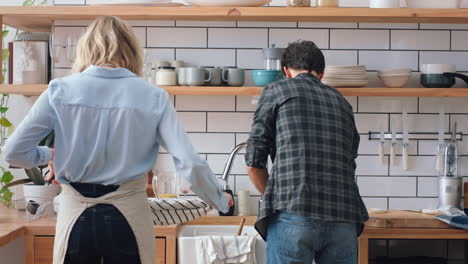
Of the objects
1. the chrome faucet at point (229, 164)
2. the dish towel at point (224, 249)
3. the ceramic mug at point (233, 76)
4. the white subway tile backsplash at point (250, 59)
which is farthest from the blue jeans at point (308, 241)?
the white subway tile backsplash at point (250, 59)

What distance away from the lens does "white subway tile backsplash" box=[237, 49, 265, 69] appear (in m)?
4.16

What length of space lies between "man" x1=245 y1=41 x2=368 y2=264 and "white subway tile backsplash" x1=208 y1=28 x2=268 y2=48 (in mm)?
1160

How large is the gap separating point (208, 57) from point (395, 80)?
3.18 ft

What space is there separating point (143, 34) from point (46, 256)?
1321mm

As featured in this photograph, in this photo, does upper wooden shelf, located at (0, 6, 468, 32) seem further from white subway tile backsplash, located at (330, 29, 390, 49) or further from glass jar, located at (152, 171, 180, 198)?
glass jar, located at (152, 171, 180, 198)

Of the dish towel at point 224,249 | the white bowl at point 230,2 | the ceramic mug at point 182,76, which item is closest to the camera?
the dish towel at point 224,249

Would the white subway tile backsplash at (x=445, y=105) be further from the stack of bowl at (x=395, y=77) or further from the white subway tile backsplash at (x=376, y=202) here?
the white subway tile backsplash at (x=376, y=202)

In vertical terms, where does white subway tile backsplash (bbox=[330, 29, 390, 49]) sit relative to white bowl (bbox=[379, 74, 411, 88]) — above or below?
above

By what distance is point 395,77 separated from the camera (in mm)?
3973

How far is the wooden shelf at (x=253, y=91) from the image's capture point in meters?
3.87

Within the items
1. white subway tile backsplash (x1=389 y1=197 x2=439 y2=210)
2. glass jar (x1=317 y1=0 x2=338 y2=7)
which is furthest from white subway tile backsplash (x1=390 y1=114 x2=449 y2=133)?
glass jar (x1=317 y1=0 x2=338 y2=7)

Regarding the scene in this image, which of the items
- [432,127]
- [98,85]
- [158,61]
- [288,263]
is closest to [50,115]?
[98,85]

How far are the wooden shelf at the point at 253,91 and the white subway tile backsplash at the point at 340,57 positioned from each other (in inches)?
12.5

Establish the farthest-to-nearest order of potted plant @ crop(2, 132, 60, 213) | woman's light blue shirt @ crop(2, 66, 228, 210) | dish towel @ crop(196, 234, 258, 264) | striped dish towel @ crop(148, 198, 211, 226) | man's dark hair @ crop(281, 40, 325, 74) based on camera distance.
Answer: potted plant @ crop(2, 132, 60, 213)
dish towel @ crop(196, 234, 258, 264)
man's dark hair @ crop(281, 40, 325, 74)
striped dish towel @ crop(148, 198, 211, 226)
woman's light blue shirt @ crop(2, 66, 228, 210)
